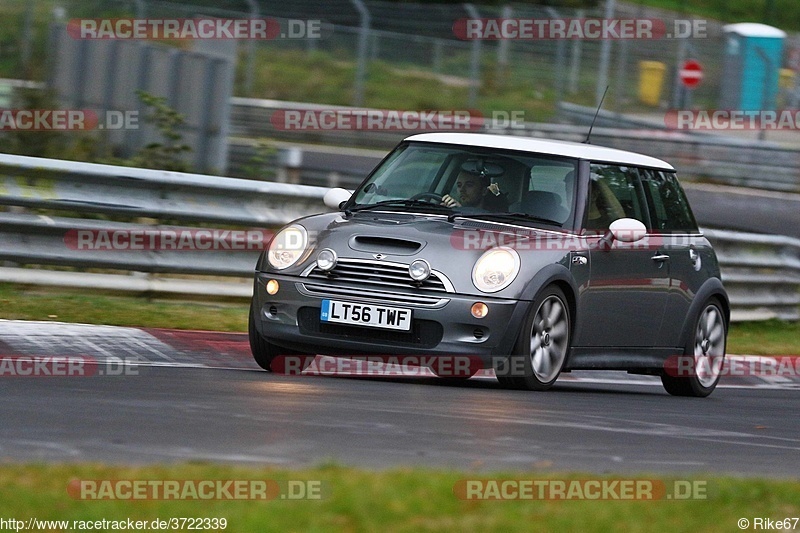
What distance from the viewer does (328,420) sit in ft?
22.3

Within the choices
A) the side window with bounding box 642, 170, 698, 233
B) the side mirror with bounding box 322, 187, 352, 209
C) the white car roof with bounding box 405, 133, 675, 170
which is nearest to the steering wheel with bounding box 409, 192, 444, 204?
the white car roof with bounding box 405, 133, 675, 170

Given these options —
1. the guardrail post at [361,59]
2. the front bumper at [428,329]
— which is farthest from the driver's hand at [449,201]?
the guardrail post at [361,59]

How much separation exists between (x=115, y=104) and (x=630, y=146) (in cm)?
921

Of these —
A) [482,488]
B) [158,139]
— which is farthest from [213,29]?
[482,488]

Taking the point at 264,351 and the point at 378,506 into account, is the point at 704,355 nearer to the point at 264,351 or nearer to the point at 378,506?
the point at 264,351

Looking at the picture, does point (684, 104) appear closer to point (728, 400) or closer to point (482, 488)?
point (728, 400)

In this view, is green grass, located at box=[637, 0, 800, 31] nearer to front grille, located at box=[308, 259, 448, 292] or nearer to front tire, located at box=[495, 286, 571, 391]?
front tire, located at box=[495, 286, 571, 391]

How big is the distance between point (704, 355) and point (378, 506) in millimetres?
6226

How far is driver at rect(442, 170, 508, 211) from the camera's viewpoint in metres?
9.24

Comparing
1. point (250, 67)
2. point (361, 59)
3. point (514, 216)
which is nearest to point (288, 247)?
point (514, 216)

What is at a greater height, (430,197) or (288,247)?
(430,197)

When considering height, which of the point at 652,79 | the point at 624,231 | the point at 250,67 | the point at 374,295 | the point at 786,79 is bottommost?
the point at 374,295

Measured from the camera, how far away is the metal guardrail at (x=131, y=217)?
11.0 meters

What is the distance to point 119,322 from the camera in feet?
33.8
